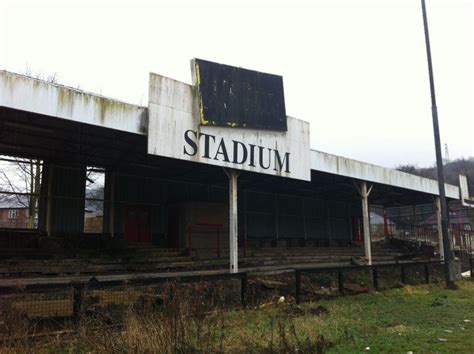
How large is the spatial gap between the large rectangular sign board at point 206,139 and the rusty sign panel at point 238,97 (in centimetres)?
25

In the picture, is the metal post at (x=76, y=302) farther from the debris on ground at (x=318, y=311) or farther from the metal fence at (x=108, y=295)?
the debris on ground at (x=318, y=311)

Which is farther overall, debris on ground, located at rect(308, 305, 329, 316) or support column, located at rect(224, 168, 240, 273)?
support column, located at rect(224, 168, 240, 273)

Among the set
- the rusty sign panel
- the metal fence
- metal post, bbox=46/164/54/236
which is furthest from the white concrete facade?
metal post, bbox=46/164/54/236

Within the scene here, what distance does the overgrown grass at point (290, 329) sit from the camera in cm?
629

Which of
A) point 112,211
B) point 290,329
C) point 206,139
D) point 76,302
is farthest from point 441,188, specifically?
point 76,302

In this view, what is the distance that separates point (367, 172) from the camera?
2208cm

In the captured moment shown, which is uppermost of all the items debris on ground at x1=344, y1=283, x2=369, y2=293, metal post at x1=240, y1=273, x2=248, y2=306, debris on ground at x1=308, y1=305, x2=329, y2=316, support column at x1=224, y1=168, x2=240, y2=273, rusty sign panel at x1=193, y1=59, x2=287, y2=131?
rusty sign panel at x1=193, y1=59, x2=287, y2=131

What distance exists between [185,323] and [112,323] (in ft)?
8.62

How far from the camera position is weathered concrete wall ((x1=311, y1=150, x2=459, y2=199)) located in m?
19.2

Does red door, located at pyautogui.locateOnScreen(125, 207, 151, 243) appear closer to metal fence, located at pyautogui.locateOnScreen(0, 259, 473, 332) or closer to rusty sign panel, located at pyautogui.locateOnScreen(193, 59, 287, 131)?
metal fence, located at pyautogui.locateOnScreen(0, 259, 473, 332)

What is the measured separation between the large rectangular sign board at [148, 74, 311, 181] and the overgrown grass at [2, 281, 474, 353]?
15.2ft

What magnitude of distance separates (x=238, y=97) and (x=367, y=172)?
31.3ft

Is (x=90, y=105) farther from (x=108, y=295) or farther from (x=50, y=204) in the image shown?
(x=50, y=204)

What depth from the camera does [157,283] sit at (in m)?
10.8
